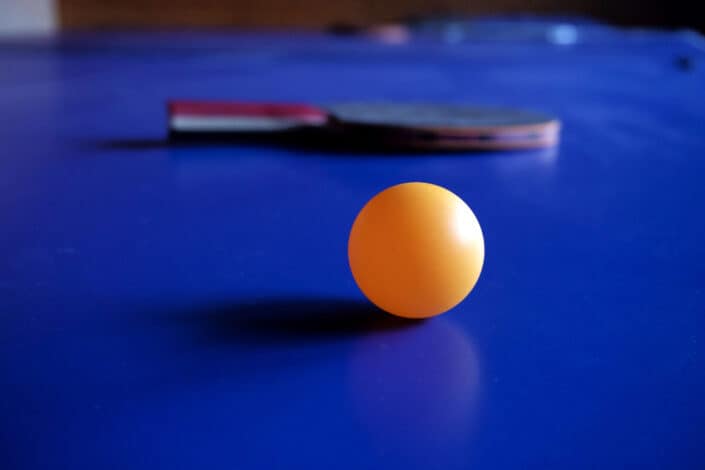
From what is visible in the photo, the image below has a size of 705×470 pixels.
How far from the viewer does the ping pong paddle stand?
1938mm

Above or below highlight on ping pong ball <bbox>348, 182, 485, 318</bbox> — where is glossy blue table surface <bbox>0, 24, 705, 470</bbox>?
below

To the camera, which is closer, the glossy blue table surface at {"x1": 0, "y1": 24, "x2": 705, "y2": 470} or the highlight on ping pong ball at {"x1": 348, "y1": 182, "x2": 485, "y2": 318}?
the glossy blue table surface at {"x1": 0, "y1": 24, "x2": 705, "y2": 470}

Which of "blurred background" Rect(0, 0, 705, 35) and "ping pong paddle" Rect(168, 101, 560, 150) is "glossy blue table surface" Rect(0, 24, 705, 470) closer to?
"ping pong paddle" Rect(168, 101, 560, 150)

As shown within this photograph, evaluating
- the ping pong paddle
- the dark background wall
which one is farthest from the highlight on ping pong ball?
the dark background wall

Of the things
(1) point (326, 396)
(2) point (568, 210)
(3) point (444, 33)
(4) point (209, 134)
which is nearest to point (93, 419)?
(1) point (326, 396)

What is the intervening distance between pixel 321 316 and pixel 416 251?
0.14 meters

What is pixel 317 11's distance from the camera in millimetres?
7938

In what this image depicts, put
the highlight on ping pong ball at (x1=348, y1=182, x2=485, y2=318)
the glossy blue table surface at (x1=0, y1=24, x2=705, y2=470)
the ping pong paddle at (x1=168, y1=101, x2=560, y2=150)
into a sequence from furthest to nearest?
1. the ping pong paddle at (x1=168, y1=101, x2=560, y2=150)
2. the highlight on ping pong ball at (x1=348, y1=182, x2=485, y2=318)
3. the glossy blue table surface at (x1=0, y1=24, x2=705, y2=470)

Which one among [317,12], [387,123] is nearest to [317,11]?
[317,12]

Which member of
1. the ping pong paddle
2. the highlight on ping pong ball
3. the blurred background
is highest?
the highlight on ping pong ball

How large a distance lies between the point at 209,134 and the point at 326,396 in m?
1.40

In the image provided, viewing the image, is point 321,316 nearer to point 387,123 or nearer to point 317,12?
point 387,123

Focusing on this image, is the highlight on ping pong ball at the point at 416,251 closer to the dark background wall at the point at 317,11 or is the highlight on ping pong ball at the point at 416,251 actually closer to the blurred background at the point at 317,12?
the blurred background at the point at 317,12

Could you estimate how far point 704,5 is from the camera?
7805 mm
